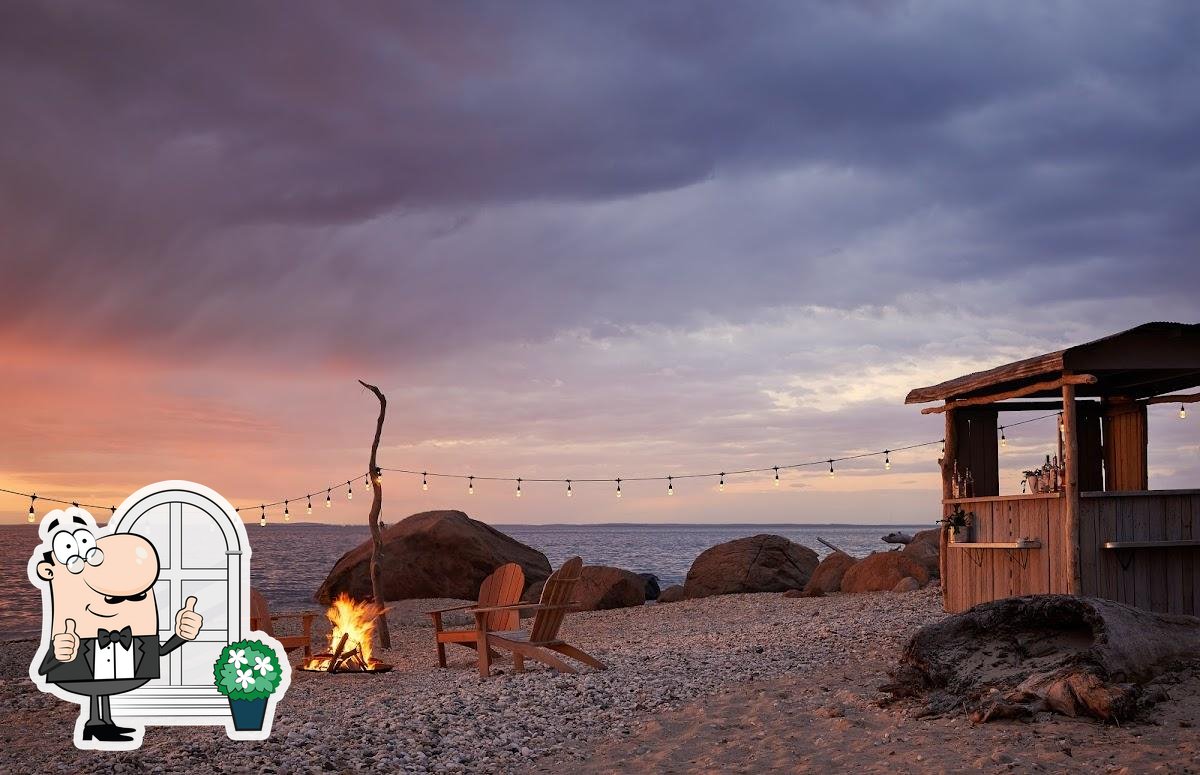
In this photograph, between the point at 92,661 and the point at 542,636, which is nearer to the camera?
the point at 92,661

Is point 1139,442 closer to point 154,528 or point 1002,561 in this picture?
point 1002,561

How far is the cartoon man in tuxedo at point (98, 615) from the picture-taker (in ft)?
14.1

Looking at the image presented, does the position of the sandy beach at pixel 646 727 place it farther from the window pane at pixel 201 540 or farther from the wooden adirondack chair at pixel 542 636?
the window pane at pixel 201 540

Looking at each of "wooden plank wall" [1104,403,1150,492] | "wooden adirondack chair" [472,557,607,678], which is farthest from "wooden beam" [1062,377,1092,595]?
"wooden adirondack chair" [472,557,607,678]

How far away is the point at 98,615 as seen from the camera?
14.4ft

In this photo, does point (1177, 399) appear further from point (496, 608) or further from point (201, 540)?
point (201, 540)

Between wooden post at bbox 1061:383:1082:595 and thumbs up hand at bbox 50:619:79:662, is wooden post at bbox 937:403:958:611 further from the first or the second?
thumbs up hand at bbox 50:619:79:662

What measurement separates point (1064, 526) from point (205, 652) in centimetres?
685

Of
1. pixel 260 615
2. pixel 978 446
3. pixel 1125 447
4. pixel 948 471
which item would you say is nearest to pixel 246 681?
pixel 260 615

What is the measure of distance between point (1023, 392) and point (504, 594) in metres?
5.09

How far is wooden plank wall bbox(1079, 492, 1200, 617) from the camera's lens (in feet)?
27.6

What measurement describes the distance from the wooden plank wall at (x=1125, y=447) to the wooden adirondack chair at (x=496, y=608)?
5995mm

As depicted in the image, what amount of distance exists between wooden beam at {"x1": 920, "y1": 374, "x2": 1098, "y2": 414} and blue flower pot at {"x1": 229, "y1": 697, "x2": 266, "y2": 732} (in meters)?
6.60

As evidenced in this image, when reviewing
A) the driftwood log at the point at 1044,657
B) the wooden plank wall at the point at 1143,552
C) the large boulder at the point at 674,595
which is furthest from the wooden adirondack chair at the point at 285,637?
the large boulder at the point at 674,595
